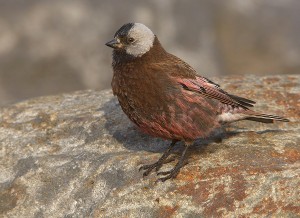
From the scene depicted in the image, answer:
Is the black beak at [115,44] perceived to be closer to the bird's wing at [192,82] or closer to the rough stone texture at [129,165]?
the bird's wing at [192,82]

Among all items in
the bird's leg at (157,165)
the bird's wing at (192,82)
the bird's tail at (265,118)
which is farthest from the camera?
the bird's tail at (265,118)

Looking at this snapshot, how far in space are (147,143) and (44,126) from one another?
4.15 feet

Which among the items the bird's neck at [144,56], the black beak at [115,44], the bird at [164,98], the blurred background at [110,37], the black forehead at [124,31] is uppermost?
the black forehead at [124,31]

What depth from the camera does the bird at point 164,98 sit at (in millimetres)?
6582

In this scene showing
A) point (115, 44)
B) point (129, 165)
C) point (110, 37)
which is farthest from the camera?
point (110, 37)

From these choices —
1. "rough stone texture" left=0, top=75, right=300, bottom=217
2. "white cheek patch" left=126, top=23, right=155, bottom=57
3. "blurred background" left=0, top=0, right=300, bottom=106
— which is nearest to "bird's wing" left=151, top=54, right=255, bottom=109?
"white cheek patch" left=126, top=23, right=155, bottom=57

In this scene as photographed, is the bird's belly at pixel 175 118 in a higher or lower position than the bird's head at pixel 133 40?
lower

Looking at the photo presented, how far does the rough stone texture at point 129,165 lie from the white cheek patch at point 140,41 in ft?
3.11

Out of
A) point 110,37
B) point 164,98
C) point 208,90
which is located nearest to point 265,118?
point 208,90

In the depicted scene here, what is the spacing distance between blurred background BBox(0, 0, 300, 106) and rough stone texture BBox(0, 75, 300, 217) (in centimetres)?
461

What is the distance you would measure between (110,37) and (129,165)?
6.68 metres

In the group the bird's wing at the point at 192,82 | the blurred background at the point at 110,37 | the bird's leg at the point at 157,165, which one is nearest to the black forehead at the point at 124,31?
the bird's wing at the point at 192,82

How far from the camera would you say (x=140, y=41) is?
700cm

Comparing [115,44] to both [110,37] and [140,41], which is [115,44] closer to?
[140,41]
